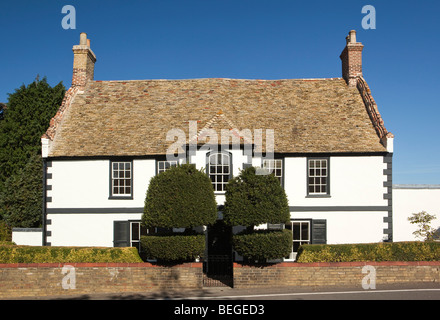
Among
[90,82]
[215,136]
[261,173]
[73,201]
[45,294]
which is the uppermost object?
[90,82]

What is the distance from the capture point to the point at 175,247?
15430 mm

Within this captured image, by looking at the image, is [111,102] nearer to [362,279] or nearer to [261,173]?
[261,173]

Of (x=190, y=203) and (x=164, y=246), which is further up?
(x=190, y=203)

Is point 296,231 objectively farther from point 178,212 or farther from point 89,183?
point 89,183

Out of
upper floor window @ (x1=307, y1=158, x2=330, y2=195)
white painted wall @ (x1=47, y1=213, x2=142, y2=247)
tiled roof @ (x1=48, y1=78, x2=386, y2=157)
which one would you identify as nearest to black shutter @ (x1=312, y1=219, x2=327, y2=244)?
upper floor window @ (x1=307, y1=158, x2=330, y2=195)

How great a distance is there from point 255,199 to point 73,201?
10033 mm

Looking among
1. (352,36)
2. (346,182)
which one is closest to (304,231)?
(346,182)

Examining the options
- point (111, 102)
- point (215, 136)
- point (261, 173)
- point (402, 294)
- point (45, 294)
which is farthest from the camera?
point (111, 102)

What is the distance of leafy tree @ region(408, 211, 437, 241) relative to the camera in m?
20.3

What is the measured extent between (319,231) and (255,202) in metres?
5.43

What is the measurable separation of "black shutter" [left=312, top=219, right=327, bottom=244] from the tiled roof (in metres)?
3.64

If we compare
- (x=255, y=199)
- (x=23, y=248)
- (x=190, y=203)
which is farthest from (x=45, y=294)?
(x=255, y=199)

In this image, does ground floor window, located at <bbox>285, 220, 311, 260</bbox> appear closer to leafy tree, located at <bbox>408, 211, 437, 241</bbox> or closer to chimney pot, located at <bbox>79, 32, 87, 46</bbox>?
leafy tree, located at <bbox>408, 211, 437, 241</bbox>

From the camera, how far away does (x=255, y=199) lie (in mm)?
15992
